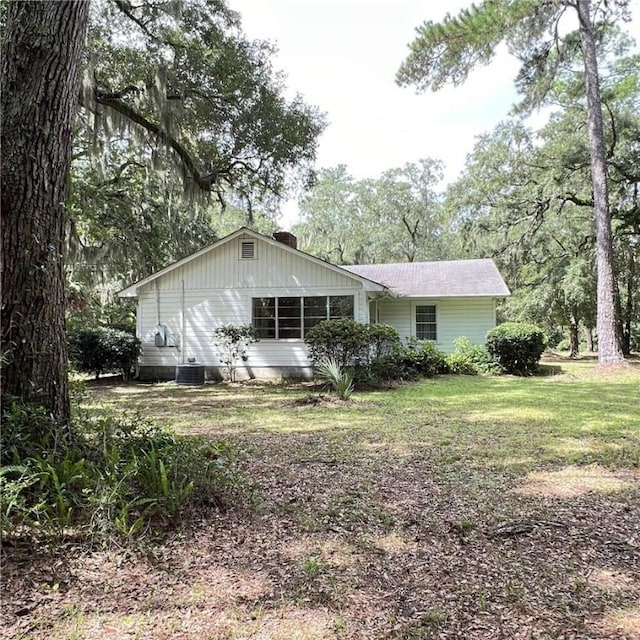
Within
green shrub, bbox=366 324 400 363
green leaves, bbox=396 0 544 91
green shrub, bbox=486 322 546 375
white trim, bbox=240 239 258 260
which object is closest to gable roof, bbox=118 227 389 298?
white trim, bbox=240 239 258 260

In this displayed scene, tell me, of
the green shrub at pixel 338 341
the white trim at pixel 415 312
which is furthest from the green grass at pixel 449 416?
the white trim at pixel 415 312

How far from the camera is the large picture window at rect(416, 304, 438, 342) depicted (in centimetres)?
1513

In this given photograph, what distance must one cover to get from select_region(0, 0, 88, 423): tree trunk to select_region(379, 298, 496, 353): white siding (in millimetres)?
12548

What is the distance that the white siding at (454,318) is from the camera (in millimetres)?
14734

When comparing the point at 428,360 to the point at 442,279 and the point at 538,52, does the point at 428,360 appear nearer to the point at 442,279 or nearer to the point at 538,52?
the point at 442,279

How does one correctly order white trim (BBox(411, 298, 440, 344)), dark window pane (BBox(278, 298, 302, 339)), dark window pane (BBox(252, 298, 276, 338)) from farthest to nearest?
white trim (BBox(411, 298, 440, 344)) < dark window pane (BBox(252, 298, 276, 338)) < dark window pane (BBox(278, 298, 302, 339))

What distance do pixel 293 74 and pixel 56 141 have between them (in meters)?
9.23

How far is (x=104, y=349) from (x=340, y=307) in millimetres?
6100

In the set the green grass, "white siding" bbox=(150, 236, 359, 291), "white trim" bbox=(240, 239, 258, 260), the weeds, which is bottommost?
the green grass

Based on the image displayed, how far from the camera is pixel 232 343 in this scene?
1228cm

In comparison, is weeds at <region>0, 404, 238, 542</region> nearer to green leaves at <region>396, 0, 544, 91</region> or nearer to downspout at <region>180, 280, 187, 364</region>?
downspout at <region>180, 280, 187, 364</region>

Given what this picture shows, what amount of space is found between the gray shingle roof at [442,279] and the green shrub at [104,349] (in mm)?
7895

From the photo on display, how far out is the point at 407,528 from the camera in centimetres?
302

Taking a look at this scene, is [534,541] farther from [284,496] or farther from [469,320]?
[469,320]
